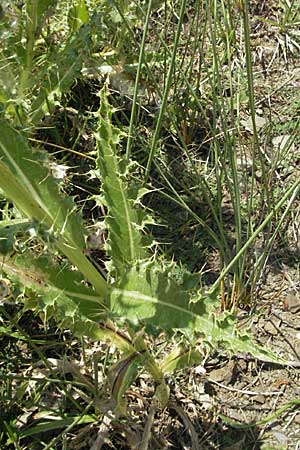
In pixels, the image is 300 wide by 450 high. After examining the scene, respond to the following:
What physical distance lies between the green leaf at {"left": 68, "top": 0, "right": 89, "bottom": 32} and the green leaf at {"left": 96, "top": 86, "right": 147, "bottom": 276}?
0.60 m

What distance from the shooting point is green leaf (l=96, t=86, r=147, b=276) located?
1540 mm

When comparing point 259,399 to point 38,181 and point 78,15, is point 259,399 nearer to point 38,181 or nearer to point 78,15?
point 38,181

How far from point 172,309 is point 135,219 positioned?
0.25 m

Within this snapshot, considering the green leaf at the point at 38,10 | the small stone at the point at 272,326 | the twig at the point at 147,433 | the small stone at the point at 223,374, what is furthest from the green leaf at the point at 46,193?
the green leaf at the point at 38,10

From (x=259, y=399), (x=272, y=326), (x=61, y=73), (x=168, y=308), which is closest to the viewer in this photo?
(x=168, y=308)

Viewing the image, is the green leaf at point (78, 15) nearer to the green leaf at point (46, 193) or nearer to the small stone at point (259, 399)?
the green leaf at point (46, 193)

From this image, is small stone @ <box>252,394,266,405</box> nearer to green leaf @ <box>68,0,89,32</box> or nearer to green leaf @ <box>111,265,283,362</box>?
green leaf @ <box>111,265,283,362</box>

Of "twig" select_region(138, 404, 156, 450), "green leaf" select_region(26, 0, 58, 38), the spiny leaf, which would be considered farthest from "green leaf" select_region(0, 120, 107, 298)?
"green leaf" select_region(26, 0, 58, 38)

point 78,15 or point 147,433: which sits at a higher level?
point 78,15

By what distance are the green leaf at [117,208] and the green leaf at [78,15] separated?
601 mm

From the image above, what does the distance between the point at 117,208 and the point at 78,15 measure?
0.82m

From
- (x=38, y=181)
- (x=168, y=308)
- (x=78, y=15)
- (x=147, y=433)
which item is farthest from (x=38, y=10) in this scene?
(x=147, y=433)

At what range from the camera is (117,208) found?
1.57m

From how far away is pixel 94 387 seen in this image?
5.27 feet
